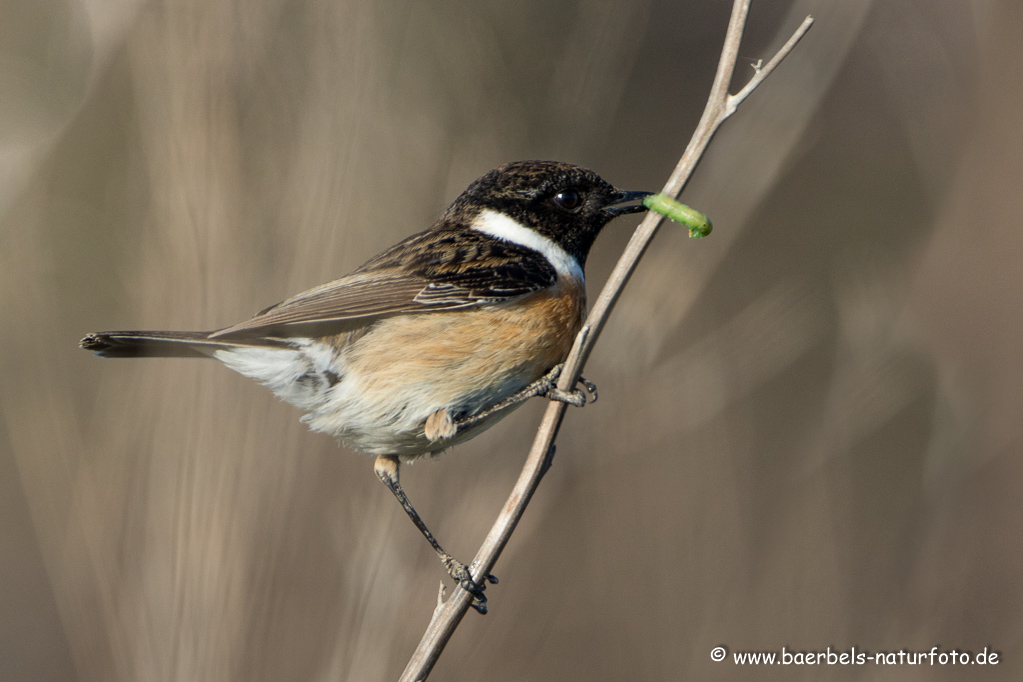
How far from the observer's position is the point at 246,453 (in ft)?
9.86

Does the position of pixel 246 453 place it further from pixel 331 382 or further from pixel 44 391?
pixel 44 391

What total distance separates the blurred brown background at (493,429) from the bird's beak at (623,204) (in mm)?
220

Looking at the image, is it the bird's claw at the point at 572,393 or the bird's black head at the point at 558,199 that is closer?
the bird's claw at the point at 572,393

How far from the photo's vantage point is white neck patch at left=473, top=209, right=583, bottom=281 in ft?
10.9

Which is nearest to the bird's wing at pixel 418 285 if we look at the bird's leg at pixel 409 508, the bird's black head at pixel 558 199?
the bird's black head at pixel 558 199

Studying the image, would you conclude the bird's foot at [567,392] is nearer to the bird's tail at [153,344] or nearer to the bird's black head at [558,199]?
the bird's black head at [558,199]

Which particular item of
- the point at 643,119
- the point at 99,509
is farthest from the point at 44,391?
the point at 643,119

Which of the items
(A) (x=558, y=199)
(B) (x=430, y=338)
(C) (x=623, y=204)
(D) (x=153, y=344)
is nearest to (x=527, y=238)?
(A) (x=558, y=199)

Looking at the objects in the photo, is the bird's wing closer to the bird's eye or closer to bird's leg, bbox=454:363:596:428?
the bird's eye

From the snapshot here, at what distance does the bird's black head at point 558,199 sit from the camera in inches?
131

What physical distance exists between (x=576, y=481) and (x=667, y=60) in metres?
4.60

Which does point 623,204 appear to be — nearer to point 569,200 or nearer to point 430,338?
point 569,200

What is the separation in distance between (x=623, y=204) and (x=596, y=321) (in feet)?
3.70

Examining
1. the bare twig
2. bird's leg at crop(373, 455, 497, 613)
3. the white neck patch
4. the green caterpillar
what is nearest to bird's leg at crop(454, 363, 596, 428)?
the bare twig
